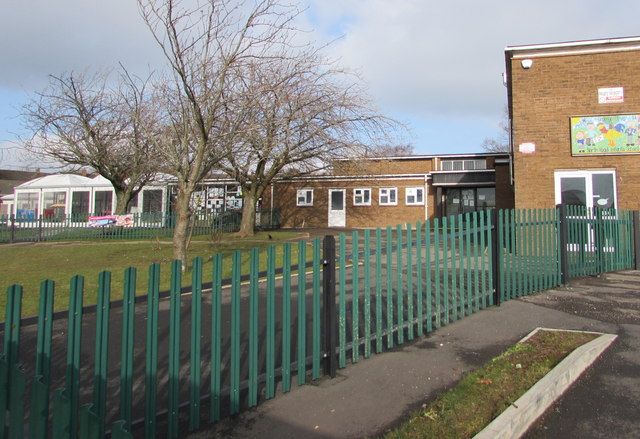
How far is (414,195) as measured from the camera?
88.1ft

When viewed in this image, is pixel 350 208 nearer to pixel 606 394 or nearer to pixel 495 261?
pixel 495 261

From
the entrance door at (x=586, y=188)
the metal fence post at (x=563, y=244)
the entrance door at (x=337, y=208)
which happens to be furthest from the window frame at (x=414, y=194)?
the metal fence post at (x=563, y=244)

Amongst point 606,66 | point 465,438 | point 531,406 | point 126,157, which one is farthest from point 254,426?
point 126,157

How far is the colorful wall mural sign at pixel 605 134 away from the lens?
1227 cm

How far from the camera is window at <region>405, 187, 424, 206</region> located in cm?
2673

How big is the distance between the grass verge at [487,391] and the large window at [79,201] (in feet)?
106

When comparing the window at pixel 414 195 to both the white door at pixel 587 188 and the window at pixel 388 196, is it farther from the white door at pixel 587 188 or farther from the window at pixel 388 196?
the white door at pixel 587 188

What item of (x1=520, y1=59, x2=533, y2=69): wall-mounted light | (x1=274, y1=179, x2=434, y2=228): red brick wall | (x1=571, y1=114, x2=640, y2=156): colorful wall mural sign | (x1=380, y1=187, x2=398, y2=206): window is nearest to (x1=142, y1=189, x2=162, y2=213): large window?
→ (x1=274, y1=179, x2=434, y2=228): red brick wall

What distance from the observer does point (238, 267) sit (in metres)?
3.46

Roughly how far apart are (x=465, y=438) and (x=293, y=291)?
503 cm

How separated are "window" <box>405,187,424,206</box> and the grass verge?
869 inches

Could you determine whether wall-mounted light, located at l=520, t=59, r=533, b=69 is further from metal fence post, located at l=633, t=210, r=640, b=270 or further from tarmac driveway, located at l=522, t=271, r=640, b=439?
tarmac driveway, located at l=522, t=271, r=640, b=439

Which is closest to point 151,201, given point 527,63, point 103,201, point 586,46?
point 103,201

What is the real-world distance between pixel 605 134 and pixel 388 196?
15.5 metres
